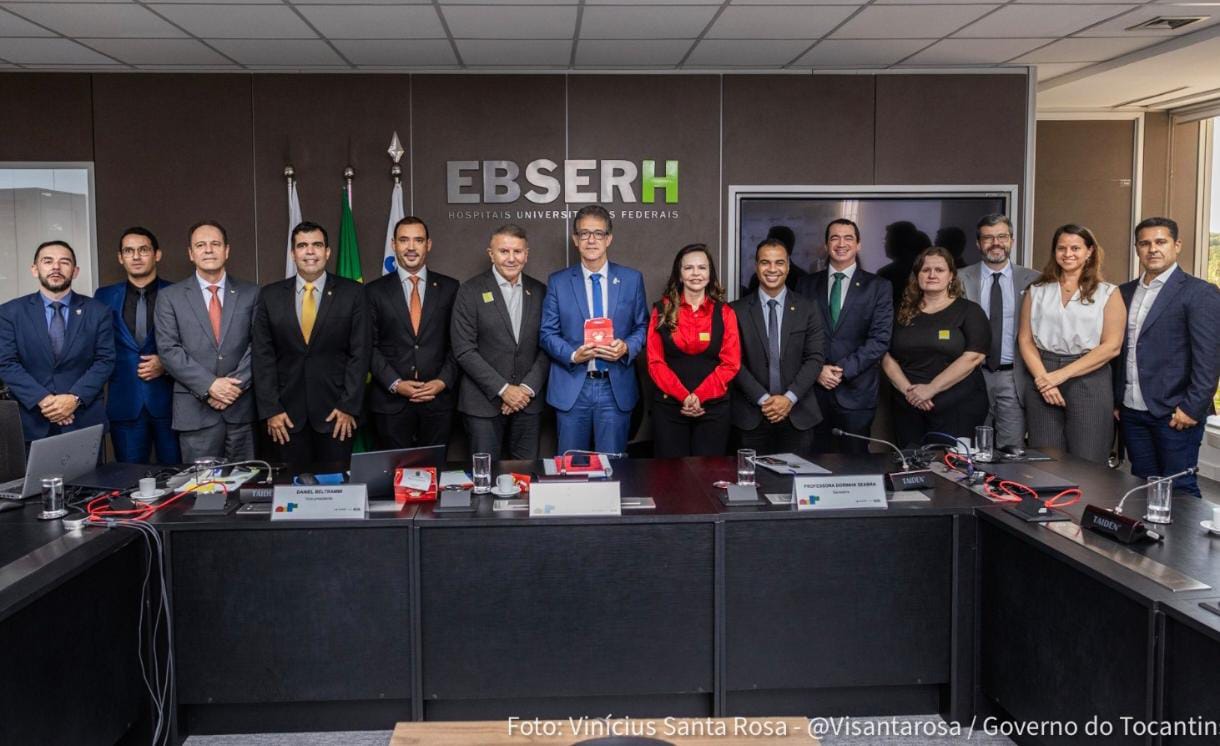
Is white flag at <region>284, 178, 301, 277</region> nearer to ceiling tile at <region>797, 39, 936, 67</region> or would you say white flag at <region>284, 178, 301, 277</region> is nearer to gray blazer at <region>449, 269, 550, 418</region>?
Result: gray blazer at <region>449, 269, 550, 418</region>

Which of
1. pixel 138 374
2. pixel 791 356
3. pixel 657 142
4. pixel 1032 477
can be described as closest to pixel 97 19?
pixel 138 374

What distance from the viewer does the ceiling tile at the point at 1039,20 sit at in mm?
4500

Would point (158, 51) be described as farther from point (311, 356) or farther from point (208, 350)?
point (311, 356)

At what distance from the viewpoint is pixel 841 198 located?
5.86 meters

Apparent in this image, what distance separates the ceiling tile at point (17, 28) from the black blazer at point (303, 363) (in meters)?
1.80

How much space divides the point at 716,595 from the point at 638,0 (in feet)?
9.27

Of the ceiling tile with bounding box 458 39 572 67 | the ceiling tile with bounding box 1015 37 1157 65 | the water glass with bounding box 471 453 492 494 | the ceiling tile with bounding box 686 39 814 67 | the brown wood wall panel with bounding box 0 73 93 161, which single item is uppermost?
the ceiling tile with bounding box 1015 37 1157 65

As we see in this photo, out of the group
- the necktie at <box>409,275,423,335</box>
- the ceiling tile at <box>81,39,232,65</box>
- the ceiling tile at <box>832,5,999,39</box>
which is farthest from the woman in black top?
the ceiling tile at <box>81,39,232,65</box>

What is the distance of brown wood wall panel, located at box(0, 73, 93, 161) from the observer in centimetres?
557

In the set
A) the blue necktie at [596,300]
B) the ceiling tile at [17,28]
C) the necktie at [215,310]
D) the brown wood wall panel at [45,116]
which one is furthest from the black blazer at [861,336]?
the brown wood wall panel at [45,116]

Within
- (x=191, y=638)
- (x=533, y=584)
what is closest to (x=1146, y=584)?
(x=533, y=584)

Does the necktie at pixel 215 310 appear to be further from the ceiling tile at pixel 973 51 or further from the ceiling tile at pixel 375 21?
the ceiling tile at pixel 973 51

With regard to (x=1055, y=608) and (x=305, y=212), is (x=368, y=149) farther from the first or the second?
(x=1055, y=608)

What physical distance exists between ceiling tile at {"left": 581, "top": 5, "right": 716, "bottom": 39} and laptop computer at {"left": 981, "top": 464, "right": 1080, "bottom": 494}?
253cm
